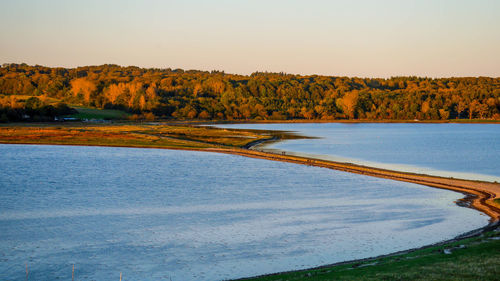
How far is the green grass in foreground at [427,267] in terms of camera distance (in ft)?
39.8

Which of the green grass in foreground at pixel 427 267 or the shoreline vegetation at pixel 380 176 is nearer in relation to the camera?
the green grass in foreground at pixel 427 267

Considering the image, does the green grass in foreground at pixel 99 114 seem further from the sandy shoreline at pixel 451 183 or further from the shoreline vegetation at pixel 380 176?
the sandy shoreline at pixel 451 183

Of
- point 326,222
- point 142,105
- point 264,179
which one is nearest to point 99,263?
point 326,222

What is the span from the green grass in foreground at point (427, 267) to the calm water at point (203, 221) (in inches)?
75.1

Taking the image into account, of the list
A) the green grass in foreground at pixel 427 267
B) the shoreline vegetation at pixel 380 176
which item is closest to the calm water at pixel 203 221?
the shoreline vegetation at pixel 380 176

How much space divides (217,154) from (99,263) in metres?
42.6

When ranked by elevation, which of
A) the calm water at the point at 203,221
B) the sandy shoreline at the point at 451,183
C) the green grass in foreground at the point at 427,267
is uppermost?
the green grass in foreground at the point at 427,267

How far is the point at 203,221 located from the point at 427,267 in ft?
39.4

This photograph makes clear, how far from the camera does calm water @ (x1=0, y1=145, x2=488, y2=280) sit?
16.5m

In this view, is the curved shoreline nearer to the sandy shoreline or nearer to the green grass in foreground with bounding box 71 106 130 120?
the sandy shoreline

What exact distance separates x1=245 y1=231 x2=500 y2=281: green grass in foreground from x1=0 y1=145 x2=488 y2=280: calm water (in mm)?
1908

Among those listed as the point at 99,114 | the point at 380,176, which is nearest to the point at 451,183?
the point at 380,176

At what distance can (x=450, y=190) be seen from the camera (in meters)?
32.4

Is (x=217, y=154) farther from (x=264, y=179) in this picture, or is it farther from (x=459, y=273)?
(x=459, y=273)
